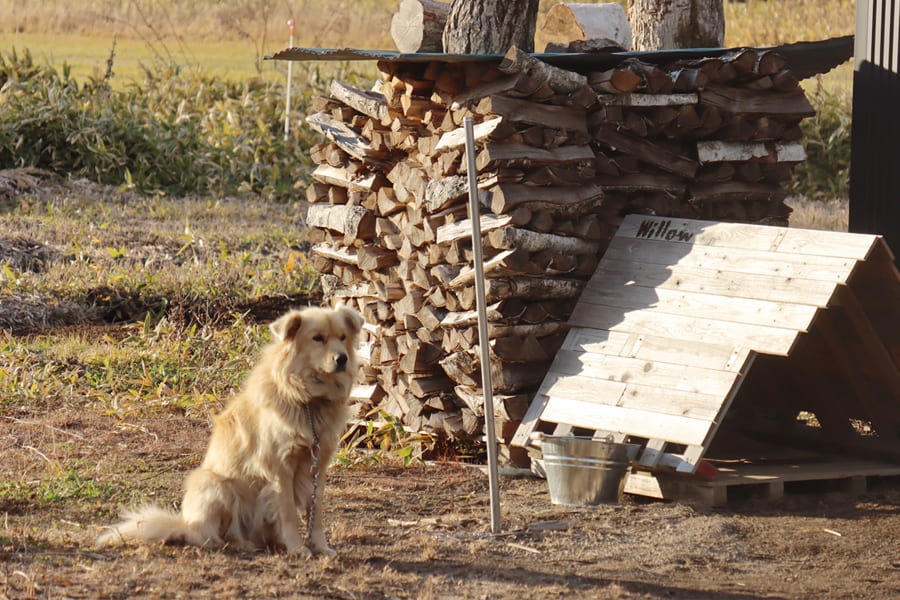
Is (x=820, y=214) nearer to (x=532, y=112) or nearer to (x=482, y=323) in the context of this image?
(x=532, y=112)

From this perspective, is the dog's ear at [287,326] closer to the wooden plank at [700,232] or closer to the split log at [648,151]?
the wooden plank at [700,232]

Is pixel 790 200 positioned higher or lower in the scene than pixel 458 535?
higher

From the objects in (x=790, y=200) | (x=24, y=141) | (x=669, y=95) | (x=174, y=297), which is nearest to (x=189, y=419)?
(x=174, y=297)

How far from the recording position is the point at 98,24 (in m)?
28.9

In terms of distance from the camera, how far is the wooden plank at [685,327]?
708cm

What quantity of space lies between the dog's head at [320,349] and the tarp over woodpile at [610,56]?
7.03ft

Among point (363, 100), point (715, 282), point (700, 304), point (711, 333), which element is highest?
point (363, 100)

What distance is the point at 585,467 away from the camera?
23.8 feet

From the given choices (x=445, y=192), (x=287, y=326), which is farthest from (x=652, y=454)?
(x=287, y=326)

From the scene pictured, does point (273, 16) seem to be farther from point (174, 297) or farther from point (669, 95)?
point (669, 95)

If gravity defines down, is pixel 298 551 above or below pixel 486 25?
below

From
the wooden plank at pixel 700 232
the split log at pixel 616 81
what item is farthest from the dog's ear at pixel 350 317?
the split log at pixel 616 81

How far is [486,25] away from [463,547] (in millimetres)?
4262

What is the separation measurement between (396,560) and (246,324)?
6004mm
